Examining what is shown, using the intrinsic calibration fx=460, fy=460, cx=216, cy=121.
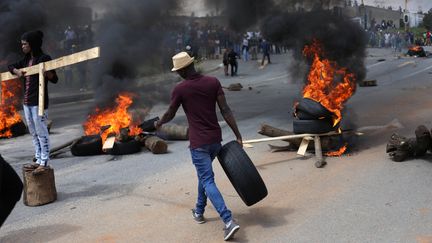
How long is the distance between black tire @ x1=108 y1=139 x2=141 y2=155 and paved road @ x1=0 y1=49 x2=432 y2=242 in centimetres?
15

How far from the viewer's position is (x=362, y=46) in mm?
9758

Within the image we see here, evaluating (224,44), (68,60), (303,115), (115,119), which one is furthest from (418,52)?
(68,60)

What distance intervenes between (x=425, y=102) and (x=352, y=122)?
11.4 feet

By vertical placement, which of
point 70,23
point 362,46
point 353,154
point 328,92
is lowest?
point 353,154

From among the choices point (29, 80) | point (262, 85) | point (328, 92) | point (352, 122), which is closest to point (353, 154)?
point (328, 92)

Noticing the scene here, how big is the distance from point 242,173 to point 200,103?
0.79 m

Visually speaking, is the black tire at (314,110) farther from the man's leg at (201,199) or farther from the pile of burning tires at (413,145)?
the man's leg at (201,199)

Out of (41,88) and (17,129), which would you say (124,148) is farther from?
(17,129)

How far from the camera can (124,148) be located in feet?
26.6

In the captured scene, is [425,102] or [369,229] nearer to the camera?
[369,229]

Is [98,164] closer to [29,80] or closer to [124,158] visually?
[124,158]

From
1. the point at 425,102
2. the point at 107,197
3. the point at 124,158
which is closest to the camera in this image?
the point at 107,197

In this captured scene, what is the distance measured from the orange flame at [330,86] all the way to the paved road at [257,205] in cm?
81

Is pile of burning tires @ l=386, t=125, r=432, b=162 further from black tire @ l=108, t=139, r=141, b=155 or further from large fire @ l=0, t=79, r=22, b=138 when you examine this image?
large fire @ l=0, t=79, r=22, b=138
